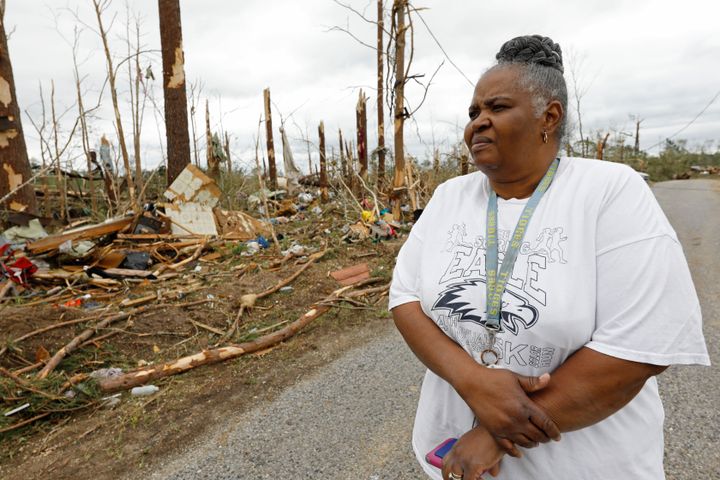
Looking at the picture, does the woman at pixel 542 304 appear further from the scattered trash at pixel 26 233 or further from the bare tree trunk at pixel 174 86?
the bare tree trunk at pixel 174 86

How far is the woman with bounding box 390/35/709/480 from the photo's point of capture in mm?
899

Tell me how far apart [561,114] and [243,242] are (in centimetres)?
622

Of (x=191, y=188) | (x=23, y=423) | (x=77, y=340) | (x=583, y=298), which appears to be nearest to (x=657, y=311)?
(x=583, y=298)

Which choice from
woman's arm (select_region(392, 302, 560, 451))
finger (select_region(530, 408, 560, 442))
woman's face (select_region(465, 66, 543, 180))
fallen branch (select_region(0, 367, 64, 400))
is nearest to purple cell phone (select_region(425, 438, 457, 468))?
woman's arm (select_region(392, 302, 560, 451))

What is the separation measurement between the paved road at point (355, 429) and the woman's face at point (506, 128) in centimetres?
165

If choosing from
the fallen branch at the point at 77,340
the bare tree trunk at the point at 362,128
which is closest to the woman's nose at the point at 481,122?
the fallen branch at the point at 77,340

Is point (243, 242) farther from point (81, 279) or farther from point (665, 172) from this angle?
point (665, 172)

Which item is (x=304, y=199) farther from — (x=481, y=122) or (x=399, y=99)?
(x=481, y=122)

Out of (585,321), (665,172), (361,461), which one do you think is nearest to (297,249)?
(361,461)

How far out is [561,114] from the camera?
119 centimetres

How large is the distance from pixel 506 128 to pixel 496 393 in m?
0.69

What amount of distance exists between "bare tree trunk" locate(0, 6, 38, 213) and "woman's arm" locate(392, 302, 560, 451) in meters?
7.35

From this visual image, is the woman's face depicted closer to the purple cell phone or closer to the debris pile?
the purple cell phone

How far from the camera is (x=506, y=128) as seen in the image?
3.76ft
